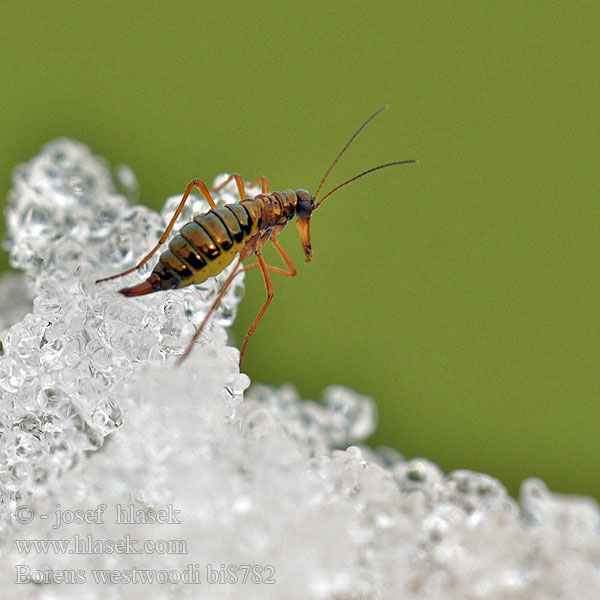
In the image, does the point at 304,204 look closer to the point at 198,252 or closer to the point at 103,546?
the point at 198,252

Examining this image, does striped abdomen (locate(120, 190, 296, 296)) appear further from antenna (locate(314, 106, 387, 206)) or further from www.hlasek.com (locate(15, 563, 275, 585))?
www.hlasek.com (locate(15, 563, 275, 585))

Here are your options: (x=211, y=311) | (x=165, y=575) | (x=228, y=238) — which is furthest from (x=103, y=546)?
(x=228, y=238)

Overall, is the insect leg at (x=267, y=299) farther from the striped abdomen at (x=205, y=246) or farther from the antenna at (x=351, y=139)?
the antenna at (x=351, y=139)

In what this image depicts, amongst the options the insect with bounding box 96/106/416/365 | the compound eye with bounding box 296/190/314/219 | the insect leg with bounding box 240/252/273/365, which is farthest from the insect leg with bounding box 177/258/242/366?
the compound eye with bounding box 296/190/314/219

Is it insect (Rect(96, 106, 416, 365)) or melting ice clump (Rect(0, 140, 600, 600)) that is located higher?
insect (Rect(96, 106, 416, 365))

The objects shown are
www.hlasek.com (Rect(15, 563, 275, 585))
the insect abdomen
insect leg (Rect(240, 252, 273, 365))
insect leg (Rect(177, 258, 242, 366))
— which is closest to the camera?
www.hlasek.com (Rect(15, 563, 275, 585))

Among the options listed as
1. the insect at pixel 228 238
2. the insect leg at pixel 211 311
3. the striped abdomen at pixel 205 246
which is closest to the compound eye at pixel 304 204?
the insect at pixel 228 238

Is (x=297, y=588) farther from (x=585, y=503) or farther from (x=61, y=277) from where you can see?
(x=61, y=277)

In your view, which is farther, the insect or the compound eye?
the compound eye

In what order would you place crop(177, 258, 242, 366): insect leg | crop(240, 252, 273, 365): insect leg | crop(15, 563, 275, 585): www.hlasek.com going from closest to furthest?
crop(15, 563, 275, 585): www.hlasek.com → crop(177, 258, 242, 366): insect leg → crop(240, 252, 273, 365): insect leg
